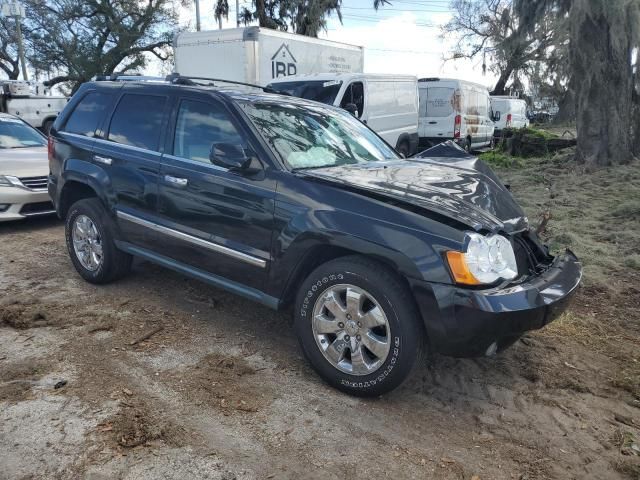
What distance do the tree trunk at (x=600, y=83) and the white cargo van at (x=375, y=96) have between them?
3545 millimetres

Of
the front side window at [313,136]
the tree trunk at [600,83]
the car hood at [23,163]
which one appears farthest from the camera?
the tree trunk at [600,83]

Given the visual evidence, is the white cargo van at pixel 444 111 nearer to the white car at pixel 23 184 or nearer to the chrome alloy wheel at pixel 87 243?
the white car at pixel 23 184

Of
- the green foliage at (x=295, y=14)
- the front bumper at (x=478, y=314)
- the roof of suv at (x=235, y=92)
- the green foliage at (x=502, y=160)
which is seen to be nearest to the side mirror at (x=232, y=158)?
the roof of suv at (x=235, y=92)

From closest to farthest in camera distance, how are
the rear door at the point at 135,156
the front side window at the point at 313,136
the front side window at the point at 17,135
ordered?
1. the front side window at the point at 313,136
2. the rear door at the point at 135,156
3. the front side window at the point at 17,135

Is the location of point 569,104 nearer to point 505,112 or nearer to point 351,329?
point 351,329

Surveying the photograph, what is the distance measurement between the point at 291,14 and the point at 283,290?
23.6 m

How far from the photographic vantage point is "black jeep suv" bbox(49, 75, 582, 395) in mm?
2934

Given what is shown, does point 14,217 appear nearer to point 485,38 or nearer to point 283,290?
point 283,290

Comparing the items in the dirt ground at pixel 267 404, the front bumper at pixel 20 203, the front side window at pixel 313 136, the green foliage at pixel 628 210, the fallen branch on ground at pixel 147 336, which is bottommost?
the dirt ground at pixel 267 404

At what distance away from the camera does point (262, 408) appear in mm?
3119

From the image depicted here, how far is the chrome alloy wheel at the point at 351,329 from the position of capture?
3080 mm

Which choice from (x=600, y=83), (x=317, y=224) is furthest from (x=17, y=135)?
(x=600, y=83)

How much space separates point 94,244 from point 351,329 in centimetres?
283

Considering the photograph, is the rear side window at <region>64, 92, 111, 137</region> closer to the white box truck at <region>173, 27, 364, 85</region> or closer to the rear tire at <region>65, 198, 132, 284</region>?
the rear tire at <region>65, 198, 132, 284</region>
